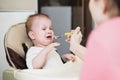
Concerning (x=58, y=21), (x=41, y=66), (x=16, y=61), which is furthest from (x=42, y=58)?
(x=58, y=21)

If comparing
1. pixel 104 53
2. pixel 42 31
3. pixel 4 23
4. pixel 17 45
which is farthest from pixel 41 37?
pixel 104 53

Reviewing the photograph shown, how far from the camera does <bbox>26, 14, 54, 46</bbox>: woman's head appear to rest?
1.81 m

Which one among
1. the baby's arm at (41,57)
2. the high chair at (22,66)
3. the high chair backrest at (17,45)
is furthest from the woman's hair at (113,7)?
the high chair backrest at (17,45)

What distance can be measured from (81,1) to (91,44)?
2.60 metres

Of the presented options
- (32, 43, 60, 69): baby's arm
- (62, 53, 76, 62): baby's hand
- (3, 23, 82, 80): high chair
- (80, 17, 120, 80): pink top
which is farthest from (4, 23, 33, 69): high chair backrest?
(80, 17, 120, 80): pink top

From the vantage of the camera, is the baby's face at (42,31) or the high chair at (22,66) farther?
the baby's face at (42,31)

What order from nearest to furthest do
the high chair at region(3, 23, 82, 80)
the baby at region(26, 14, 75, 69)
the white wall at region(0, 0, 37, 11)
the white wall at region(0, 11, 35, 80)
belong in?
1. the high chair at region(3, 23, 82, 80)
2. the baby at region(26, 14, 75, 69)
3. the white wall at region(0, 11, 35, 80)
4. the white wall at region(0, 0, 37, 11)

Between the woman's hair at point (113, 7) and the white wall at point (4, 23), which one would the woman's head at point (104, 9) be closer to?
the woman's hair at point (113, 7)

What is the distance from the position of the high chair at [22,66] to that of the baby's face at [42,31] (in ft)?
0.23

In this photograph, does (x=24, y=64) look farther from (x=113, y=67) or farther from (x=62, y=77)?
(x=113, y=67)

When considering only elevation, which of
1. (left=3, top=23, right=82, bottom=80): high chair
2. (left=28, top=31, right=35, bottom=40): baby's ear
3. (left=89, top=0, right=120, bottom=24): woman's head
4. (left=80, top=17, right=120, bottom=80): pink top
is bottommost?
(left=3, top=23, right=82, bottom=80): high chair

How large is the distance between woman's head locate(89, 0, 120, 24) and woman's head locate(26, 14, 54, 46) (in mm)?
1033

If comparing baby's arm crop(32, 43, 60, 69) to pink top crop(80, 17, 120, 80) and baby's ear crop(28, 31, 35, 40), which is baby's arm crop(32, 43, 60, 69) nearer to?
baby's ear crop(28, 31, 35, 40)

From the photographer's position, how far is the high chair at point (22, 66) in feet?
4.77
